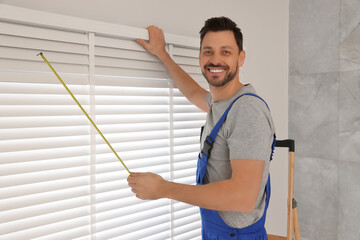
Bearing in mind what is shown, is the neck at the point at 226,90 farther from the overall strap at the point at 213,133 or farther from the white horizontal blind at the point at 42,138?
the white horizontal blind at the point at 42,138

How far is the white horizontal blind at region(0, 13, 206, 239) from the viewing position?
43.3 inches

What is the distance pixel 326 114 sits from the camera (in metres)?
2.17

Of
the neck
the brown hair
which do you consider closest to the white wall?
the brown hair

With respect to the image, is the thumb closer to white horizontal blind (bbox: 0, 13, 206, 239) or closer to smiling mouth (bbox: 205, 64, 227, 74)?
white horizontal blind (bbox: 0, 13, 206, 239)

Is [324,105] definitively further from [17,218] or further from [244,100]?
[17,218]

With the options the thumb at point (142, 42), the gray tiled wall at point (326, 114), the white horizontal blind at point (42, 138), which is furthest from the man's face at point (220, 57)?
the gray tiled wall at point (326, 114)

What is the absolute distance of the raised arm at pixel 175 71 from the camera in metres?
1.44

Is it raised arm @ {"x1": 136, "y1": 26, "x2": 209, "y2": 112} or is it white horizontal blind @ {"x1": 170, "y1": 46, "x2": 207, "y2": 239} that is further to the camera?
white horizontal blind @ {"x1": 170, "y1": 46, "x2": 207, "y2": 239}

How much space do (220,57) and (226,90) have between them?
0.14m

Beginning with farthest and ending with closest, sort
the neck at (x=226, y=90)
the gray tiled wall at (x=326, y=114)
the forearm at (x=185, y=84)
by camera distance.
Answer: the gray tiled wall at (x=326, y=114), the forearm at (x=185, y=84), the neck at (x=226, y=90)

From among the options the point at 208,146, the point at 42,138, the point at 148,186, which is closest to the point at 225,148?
the point at 208,146

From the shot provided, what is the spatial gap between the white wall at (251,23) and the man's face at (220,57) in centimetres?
31

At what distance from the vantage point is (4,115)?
1.07m

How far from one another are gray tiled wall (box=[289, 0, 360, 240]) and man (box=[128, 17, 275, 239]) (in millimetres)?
976
